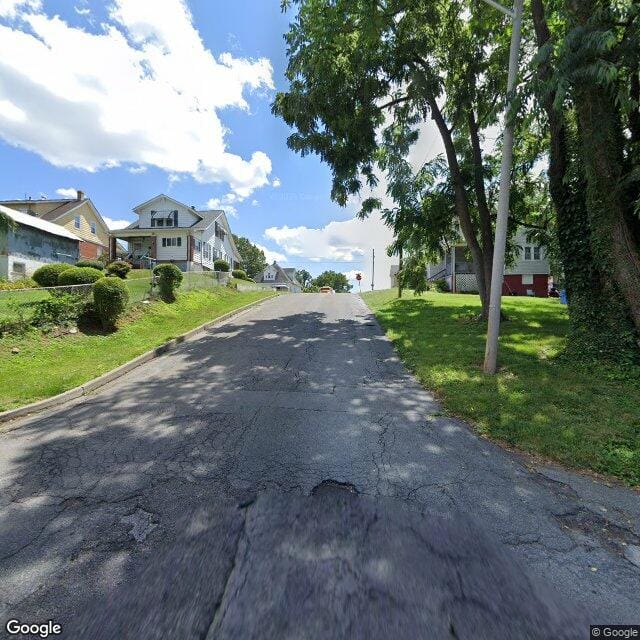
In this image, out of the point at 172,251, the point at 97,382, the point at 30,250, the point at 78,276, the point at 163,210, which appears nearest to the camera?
the point at 97,382

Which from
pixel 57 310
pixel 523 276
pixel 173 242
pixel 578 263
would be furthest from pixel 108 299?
pixel 523 276

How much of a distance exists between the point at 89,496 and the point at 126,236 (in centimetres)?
3622

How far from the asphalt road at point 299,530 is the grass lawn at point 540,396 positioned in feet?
1.42

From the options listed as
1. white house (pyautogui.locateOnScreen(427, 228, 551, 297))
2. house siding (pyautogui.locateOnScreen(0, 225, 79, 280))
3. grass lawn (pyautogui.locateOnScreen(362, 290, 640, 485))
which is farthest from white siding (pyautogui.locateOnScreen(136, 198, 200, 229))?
grass lawn (pyautogui.locateOnScreen(362, 290, 640, 485))

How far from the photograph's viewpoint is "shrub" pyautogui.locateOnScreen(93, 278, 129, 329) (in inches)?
412

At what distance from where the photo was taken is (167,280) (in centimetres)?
1502

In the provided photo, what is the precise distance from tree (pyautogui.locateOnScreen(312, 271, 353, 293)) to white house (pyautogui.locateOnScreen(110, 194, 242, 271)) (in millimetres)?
79956

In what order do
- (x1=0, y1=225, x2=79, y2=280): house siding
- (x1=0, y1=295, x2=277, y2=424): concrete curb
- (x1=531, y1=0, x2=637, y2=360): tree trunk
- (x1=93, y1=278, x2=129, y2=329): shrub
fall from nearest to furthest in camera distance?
(x1=0, y1=295, x2=277, y2=424): concrete curb < (x1=531, y1=0, x2=637, y2=360): tree trunk < (x1=93, y1=278, x2=129, y2=329): shrub < (x1=0, y1=225, x2=79, y2=280): house siding

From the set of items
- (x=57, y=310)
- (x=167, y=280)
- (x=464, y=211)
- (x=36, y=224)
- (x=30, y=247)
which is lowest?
(x=57, y=310)

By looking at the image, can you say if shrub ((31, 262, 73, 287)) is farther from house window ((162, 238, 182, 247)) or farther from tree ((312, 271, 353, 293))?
tree ((312, 271, 353, 293))

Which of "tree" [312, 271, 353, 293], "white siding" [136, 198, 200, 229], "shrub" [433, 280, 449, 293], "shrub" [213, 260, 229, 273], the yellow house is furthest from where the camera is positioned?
"tree" [312, 271, 353, 293]

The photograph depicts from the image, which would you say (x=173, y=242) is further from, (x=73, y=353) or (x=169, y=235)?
(x=73, y=353)

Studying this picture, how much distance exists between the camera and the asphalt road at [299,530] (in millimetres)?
2150

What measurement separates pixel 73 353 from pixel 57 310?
1.93 m
